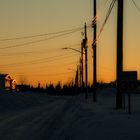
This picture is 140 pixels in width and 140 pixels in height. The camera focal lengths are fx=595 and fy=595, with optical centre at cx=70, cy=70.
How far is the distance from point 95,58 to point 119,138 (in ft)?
118

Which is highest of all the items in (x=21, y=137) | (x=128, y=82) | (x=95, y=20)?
(x=95, y=20)

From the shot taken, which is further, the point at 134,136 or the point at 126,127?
the point at 126,127

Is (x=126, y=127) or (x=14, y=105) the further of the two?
(x=14, y=105)

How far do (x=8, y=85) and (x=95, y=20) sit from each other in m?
91.2

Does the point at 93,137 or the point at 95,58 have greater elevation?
the point at 95,58

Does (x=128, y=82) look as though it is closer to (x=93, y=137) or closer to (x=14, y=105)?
(x=93, y=137)

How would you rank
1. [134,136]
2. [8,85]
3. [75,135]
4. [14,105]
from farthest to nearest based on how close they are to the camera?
[8,85], [14,105], [75,135], [134,136]

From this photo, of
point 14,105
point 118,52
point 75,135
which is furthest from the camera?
point 14,105

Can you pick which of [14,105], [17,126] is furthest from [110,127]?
[14,105]

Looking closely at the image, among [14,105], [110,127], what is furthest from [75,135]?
[14,105]

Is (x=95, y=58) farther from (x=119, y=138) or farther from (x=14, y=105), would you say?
(x=119, y=138)

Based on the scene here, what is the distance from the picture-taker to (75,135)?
19.8m

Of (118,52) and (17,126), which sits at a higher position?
(118,52)

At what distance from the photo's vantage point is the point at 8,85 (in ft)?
470
